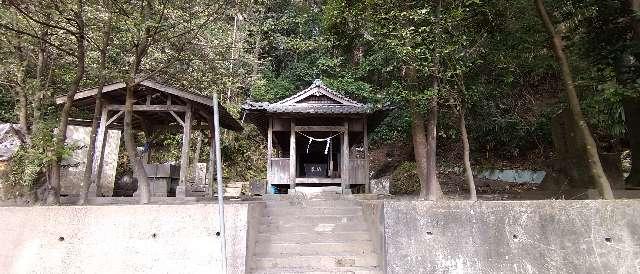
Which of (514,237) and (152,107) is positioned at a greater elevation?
(152,107)

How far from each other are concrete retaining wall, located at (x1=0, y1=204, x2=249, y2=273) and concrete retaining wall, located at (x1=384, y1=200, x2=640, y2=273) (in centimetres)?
280

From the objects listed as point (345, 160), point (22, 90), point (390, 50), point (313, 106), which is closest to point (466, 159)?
point (390, 50)

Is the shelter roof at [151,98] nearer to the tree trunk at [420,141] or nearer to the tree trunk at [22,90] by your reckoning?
the tree trunk at [22,90]

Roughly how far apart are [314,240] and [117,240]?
3.48m

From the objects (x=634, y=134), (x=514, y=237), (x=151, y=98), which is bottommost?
(x=514, y=237)

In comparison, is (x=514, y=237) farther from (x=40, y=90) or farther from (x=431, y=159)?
(x=40, y=90)

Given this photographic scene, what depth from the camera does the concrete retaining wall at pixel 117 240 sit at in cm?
679

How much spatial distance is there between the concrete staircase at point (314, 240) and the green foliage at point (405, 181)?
27.0 ft

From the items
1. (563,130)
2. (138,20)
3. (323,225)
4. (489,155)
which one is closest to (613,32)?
(563,130)

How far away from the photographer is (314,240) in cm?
815

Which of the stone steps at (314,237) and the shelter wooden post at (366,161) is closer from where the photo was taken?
the stone steps at (314,237)

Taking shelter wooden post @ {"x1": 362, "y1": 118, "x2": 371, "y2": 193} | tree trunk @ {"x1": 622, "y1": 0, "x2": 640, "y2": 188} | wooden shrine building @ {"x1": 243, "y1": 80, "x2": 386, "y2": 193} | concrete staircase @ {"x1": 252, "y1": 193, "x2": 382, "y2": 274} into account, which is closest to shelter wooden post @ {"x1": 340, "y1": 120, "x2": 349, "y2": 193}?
wooden shrine building @ {"x1": 243, "y1": 80, "x2": 386, "y2": 193}

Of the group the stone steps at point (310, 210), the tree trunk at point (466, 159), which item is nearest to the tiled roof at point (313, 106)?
the tree trunk at point (466, 159)

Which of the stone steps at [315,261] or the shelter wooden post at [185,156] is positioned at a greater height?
the shelter wooden post at [185,156]
